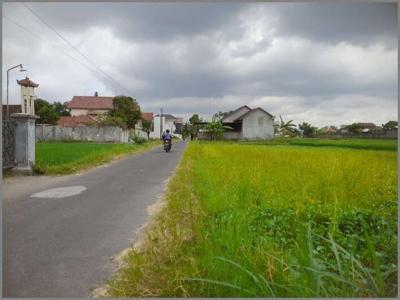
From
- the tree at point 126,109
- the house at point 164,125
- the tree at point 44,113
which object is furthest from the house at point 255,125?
the tree at point 44,113

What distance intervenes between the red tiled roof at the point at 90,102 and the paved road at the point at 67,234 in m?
51.2

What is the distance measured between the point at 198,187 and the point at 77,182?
336 cm

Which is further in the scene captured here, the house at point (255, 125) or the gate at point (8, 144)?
→ the house at point (255, 125)

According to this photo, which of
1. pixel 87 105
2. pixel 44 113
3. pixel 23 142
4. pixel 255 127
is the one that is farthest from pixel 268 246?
pixel 87 105

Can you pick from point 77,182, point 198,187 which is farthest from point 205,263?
point 77,182

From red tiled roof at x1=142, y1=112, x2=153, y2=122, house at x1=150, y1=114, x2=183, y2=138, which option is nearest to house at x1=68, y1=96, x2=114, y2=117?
house at x1=150, y1=114, x2=183, y2=138

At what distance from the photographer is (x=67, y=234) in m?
4.17

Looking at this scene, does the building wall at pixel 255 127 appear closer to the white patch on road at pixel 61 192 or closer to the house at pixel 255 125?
the house at pixel 255 125

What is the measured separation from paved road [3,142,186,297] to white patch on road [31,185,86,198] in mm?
174

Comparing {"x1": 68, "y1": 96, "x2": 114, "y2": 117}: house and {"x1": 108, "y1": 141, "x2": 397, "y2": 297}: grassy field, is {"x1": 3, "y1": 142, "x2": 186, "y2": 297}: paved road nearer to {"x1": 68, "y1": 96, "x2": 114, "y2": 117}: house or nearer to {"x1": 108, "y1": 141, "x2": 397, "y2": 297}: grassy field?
{"x1": 108, "y1": 141, "x2": 397, "y2": 297}: grassy field

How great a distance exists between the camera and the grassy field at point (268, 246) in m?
2.45

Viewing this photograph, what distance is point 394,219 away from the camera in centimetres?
412

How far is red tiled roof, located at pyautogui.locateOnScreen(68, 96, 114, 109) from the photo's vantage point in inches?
2224

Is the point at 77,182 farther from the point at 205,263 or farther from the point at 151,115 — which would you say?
the point at 151,115
